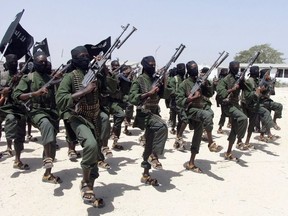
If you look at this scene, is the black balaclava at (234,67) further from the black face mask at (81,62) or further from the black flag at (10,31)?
the black flag at (10,31)

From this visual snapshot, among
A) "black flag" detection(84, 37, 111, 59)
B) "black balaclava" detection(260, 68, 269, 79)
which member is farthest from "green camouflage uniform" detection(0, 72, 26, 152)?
"black balaclava" detection(260, 68, 269, 79)

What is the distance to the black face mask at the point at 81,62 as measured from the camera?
4.52 meters

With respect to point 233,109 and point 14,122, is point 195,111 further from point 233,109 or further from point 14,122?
point 14,122

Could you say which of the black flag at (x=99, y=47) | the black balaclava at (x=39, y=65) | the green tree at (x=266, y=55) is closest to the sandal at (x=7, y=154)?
the black balaclava at (x=39, y=65)

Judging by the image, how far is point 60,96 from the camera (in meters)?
4.36

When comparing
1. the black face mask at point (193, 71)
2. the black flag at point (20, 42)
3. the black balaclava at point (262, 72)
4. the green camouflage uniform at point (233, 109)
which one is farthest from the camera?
the black balaclava at point (262, 72)

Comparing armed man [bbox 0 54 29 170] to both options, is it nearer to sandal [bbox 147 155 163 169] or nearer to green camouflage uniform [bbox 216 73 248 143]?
sandal [bbox 147 155 163 169]

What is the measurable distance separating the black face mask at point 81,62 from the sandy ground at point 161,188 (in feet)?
5.96

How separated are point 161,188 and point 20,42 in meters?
4.92

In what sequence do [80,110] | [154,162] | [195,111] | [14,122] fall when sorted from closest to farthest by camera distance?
[80,110] < [154,162] < [14,122] < [195,111]

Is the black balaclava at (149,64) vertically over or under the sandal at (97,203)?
over

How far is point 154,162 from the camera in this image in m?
5.20

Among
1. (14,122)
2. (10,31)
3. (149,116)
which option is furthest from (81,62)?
(10,31)

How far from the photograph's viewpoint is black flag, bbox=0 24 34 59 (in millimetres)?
7766
